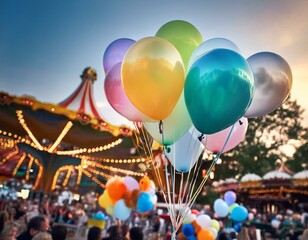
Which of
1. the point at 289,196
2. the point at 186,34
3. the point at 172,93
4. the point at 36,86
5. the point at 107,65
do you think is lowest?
the point at 172,93

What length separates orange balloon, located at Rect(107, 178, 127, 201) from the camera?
7094mm

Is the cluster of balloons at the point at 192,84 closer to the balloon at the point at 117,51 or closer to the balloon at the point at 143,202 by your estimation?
the balloon at the point at 117,51

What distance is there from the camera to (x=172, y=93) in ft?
10.5

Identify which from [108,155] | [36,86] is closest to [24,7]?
[36,86]

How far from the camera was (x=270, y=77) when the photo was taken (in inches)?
144

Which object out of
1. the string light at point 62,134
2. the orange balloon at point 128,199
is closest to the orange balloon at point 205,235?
the orange balloon at point 128,199

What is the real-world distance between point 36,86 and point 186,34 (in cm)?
953

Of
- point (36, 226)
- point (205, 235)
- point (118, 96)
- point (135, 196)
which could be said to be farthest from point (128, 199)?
point (118, 96)

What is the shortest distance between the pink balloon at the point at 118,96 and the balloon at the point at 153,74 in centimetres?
53

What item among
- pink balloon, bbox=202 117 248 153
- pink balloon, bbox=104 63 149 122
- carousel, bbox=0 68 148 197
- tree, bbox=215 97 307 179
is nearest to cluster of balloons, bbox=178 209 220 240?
carousel, bbox=0 68 148 197

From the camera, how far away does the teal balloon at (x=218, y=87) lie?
2.92 metres

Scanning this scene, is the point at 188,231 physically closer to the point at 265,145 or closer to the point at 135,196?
the point at 135,196

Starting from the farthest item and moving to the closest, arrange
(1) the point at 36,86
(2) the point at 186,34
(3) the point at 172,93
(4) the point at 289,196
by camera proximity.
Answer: (4) the point at 289,196 < (1) the point at 36,86 < (2) the point at 186,34 < (3) the point at 172,93

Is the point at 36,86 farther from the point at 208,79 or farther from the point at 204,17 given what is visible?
the point at 208,79
